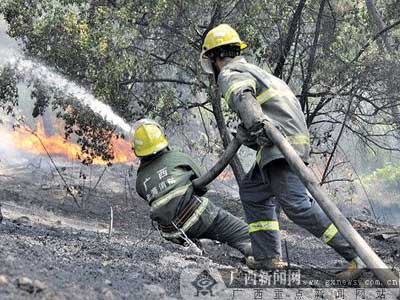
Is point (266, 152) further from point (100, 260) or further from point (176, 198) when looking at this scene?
point (100, 260)

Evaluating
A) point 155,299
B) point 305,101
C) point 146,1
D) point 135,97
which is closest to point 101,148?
point 135,97

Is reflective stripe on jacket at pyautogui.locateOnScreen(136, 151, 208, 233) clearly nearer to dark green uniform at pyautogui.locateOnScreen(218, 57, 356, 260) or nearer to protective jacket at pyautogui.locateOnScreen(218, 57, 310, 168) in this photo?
dark green uniform at pyautogui.locateOnScreen(218, 57, 356, 260)

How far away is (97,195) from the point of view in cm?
1251

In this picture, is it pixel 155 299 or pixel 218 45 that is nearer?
pixel 155 299

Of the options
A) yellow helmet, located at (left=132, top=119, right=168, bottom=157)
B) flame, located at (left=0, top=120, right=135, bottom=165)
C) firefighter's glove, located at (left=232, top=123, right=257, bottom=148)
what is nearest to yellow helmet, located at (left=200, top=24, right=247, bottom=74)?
firefighter's glove, located at (left=232, top=123, right=257, bottom=148)

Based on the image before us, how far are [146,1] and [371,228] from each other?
15.9ft

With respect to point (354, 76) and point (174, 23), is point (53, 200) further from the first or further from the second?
point (354, 76)

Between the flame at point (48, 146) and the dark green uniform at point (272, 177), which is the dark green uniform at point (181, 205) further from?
the flame at point (48, 146)

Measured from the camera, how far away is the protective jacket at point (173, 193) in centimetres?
482

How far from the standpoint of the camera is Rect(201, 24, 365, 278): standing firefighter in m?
3.98

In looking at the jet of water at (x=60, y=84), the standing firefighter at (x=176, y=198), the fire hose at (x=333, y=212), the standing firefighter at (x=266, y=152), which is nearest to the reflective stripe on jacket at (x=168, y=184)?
the standing firefighter at (x=176, y=198)

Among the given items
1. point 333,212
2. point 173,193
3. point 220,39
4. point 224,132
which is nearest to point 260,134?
point 333,212

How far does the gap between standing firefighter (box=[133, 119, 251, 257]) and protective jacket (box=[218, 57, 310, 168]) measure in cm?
91

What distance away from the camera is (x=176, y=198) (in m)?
4.81
